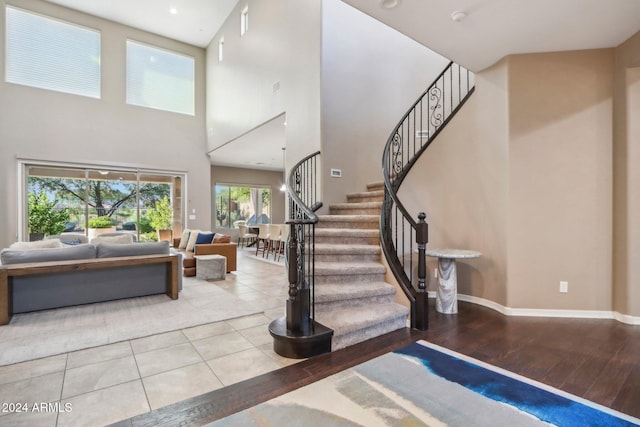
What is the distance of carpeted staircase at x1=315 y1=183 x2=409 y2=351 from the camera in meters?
2.95

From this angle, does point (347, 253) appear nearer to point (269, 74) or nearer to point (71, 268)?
point (71, 268)

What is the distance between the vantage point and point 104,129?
800 cm

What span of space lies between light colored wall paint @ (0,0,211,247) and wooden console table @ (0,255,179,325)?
15.6 ft

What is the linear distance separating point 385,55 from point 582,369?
5.32 m

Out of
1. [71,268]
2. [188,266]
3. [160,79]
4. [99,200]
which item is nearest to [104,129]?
[99,200]

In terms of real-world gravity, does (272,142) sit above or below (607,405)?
above

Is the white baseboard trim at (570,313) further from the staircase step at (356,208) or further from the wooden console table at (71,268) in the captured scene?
the wooden console table at (71,268)

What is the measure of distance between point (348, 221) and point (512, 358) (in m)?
2.56

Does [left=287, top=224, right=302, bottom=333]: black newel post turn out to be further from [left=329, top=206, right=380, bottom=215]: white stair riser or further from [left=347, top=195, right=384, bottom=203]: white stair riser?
[left=347, top=195, right=384, bottom=203]: white stair riser

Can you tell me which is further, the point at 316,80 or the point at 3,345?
the point at 316,80

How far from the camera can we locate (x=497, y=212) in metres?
3.91

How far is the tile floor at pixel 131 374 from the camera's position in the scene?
1.95 m

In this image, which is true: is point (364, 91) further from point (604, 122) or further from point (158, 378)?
point (158, 378)

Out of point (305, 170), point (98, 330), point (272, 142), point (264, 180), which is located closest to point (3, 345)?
point (98, 330)
